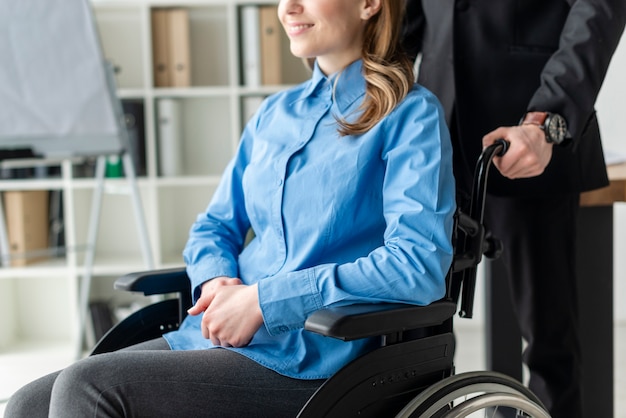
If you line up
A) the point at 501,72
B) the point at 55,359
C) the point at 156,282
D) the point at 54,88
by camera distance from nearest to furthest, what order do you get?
the point at 156,282 → the point at 501,72 → the point at 54,88 → the point at 55,359

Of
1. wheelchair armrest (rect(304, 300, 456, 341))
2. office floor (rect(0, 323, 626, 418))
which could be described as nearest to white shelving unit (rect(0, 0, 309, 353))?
office floor (rect(0, 323, 626, 418))

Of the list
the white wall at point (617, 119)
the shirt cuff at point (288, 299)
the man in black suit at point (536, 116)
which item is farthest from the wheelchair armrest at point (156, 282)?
the white wall at point (617, 119)

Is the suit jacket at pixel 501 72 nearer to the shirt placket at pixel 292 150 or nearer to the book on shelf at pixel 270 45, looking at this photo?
the shirt placket at pixel 292 150

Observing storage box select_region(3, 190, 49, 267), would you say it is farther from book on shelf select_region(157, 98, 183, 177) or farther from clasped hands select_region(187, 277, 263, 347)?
clasped hands select_region(187, 277, 263, 347)

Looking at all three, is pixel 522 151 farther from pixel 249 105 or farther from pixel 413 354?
pixel 249 105

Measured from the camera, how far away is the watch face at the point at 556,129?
4.46ft

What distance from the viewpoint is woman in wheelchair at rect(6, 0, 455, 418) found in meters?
1.10

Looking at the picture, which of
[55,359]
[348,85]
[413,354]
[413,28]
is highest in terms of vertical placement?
[413,28]

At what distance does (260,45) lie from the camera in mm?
3299

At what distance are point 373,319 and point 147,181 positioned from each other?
245 centimetres

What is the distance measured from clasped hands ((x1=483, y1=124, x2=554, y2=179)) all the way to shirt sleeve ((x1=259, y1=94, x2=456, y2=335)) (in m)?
0.16

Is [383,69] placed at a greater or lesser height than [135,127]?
greater

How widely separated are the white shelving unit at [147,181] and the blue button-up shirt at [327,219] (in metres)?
1.96

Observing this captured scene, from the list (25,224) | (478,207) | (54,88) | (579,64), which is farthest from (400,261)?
(25,224)
